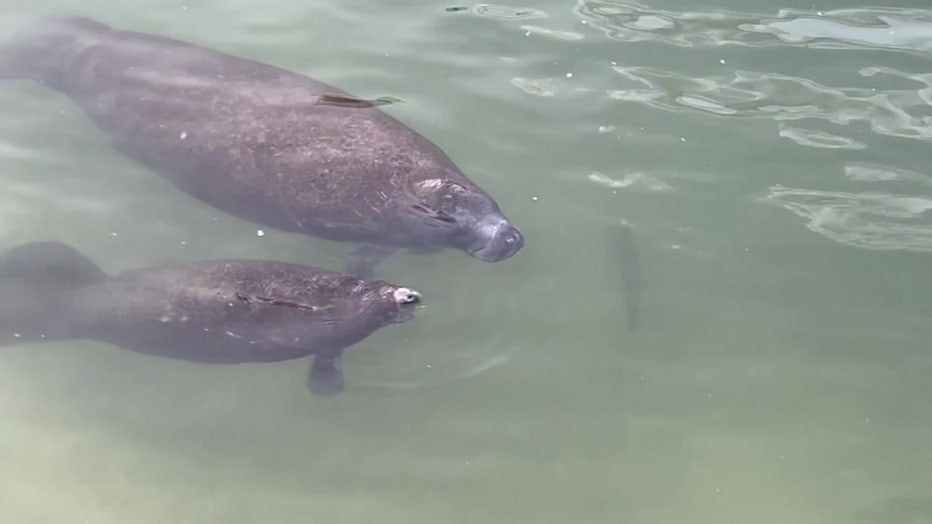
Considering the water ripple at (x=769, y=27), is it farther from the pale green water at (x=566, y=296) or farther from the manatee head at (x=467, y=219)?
the manatee head at (x=467, y=219)

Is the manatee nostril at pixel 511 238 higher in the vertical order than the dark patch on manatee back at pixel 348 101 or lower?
lower

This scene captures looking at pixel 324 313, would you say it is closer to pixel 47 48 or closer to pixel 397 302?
pixel 397 302

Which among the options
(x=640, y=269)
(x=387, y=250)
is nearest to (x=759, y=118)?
(x=640, y=269)

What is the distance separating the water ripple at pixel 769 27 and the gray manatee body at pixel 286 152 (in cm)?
243

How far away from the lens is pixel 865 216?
6730 mm

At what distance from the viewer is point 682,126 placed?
23.9 ft

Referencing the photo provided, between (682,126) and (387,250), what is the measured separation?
2.57 meters

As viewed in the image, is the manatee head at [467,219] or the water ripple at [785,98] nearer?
the manatee head at [467,219]

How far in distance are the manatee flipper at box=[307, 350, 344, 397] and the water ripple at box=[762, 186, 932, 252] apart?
3.31 metres

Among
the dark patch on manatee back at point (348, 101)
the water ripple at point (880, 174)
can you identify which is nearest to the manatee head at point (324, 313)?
the dark patch on manatee back at point (348, 101)

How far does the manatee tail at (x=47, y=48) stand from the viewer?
7.34 metres

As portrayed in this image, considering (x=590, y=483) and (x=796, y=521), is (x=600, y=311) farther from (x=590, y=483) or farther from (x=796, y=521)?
(x=796, y=521)

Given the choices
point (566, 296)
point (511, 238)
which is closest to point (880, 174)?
point (566, 296)

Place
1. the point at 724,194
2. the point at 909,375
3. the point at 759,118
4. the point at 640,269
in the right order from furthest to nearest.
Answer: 1. the point at 759,118
2. the point at 724,194
3. the point at 640,269
4. the point at 909,375
